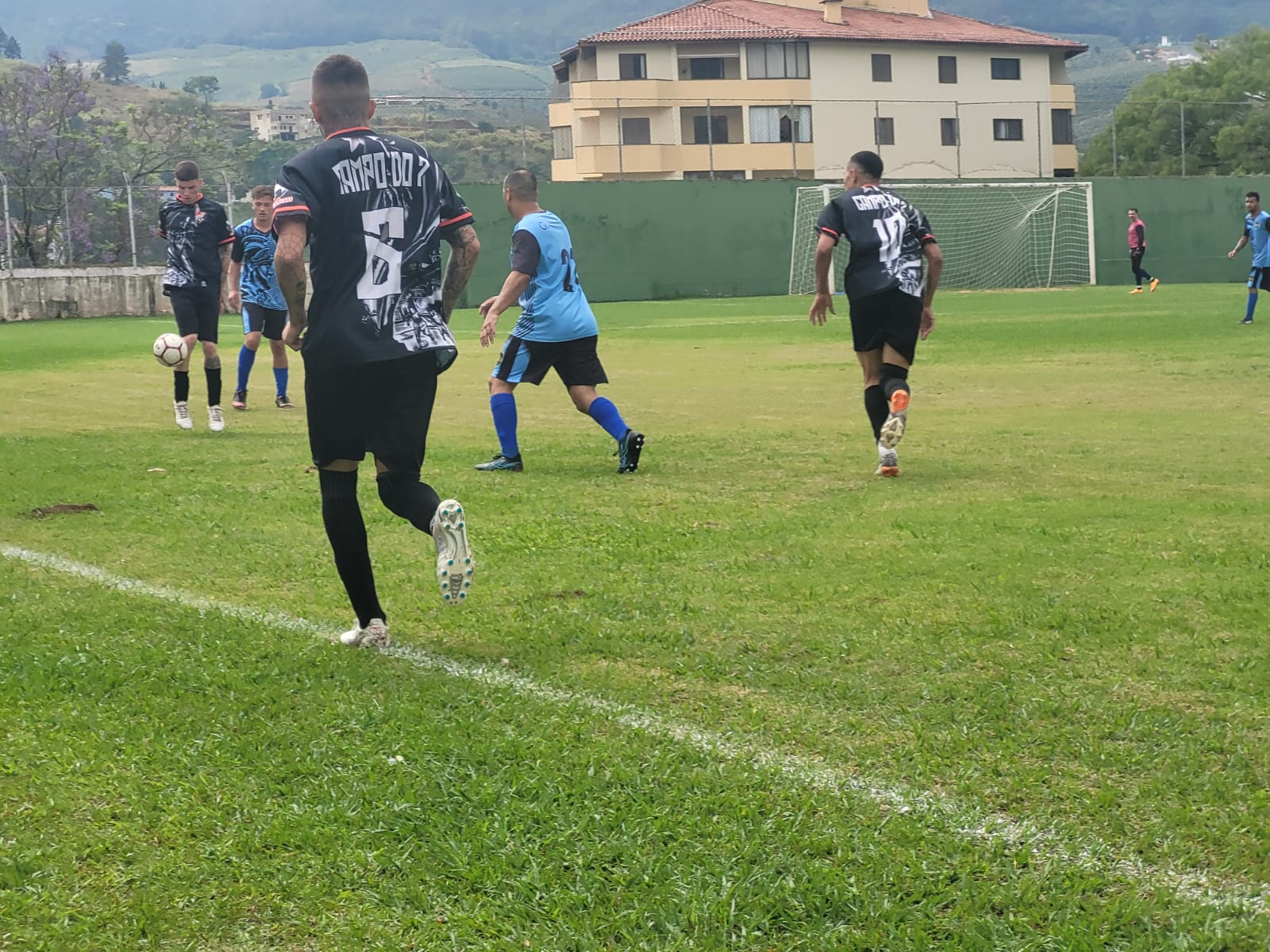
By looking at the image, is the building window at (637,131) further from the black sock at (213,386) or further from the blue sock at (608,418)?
the blue sock at (608,418)

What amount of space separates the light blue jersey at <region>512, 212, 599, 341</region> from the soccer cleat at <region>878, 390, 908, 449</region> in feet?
6.10

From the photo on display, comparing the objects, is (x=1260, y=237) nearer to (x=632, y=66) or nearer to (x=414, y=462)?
(x=414, y=462)

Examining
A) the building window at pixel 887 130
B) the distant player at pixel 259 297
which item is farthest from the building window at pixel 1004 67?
the distant player at pixel 259 297

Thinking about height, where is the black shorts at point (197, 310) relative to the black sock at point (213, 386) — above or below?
above

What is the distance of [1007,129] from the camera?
5353 cm

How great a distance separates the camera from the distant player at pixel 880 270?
8648 mm

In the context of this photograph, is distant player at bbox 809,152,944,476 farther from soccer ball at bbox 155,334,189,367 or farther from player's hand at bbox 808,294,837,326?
soccer ball at bbox 155,334,189,367

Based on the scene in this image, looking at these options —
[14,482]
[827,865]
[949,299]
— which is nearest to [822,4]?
[949,299]

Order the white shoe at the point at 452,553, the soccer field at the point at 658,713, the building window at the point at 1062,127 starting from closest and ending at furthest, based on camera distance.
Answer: the soccer field at the point at 658,713 → the white shoe at the point at 452,553 → the building window at the point at 1062,127

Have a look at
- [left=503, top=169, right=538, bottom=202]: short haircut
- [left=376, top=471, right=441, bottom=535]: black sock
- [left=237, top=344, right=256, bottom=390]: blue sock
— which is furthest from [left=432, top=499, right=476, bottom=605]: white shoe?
[left=237, top=344, right=256, bottom=390]: blue sock

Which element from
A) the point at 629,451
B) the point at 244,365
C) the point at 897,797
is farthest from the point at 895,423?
the point at 244,365

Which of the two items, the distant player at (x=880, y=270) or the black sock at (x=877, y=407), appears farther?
the black sock at (x=877, y=407)

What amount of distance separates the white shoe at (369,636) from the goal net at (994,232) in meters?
34.7

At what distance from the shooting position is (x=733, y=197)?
40562 mm
